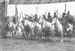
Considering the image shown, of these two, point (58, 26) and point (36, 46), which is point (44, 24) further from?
point (36, 46)

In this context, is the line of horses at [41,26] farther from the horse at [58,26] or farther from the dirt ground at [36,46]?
the dirt ground at [36,46]

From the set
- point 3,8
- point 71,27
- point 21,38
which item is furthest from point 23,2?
point 71,27

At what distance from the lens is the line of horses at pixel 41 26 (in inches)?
555

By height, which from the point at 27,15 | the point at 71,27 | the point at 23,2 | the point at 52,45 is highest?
the point at 23,2

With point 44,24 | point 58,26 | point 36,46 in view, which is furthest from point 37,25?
point 36,46

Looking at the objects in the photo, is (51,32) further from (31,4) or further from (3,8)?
(3,8)

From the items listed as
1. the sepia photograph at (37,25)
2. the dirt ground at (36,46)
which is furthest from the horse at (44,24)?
the dirt ground at (36,46)

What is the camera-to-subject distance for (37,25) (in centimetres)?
1505

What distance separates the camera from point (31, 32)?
15328 mm

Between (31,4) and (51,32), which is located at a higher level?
(31,4)

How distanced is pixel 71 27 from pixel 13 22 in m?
4.74

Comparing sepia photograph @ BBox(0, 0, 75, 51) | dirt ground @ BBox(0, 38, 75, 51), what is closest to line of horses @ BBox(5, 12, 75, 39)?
sepia photograph @ BBox(0, 0, 75, 51)

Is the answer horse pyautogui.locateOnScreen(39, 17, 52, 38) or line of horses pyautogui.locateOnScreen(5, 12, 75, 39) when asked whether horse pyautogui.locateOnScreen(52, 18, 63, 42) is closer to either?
line of horses pyautogui.locateOnScreen(5, 12, 75, 39)

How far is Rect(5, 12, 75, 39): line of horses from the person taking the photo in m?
14.1
